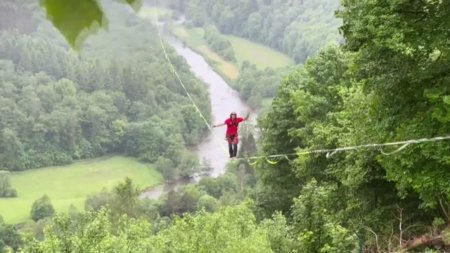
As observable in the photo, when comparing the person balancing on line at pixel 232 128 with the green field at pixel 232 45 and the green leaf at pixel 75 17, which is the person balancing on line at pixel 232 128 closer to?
the green field at pixel 232 45

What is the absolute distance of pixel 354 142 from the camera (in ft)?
30.0

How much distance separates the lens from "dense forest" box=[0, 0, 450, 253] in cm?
665

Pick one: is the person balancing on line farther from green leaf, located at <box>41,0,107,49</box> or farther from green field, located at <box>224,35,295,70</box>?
green leaf, located at <box>41,0,107,49</box>

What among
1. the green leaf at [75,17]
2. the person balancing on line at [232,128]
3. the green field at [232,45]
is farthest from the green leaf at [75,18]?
the person balancing on line at [232,128]

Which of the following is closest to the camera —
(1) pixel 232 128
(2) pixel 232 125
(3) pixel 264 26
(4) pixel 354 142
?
(3) pixel 264 26

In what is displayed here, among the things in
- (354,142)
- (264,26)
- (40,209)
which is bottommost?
(40,209)

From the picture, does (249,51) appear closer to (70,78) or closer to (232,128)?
(232,128)

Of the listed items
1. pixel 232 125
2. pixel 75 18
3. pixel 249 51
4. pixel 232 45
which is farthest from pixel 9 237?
pixel 75 18

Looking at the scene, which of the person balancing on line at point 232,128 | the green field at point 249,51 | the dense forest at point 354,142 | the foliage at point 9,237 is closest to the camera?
the green field at point 249,51

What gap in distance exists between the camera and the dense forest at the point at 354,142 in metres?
6.65

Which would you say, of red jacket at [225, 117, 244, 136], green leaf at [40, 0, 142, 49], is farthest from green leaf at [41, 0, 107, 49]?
red jacket at [225, 117, 244, 136]

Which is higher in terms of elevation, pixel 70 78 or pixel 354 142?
pixel 70 78

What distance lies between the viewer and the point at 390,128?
24.6ft

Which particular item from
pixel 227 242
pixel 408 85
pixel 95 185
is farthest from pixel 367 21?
pixel 95 185
